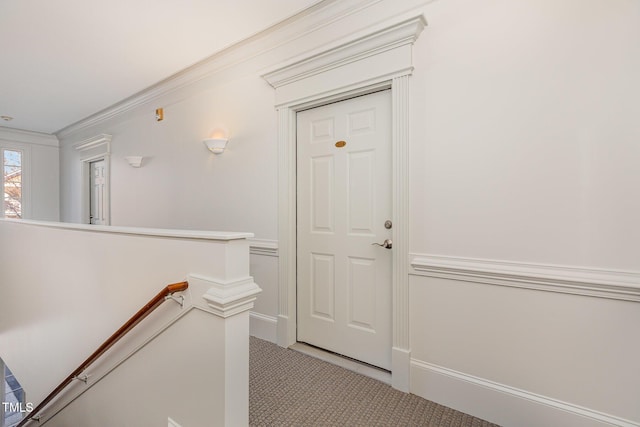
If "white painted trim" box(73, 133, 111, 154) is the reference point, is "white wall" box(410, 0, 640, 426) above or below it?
below

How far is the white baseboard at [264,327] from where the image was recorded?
251 centimetres

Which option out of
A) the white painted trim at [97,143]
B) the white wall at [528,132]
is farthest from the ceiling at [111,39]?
the white wall at [528,132]

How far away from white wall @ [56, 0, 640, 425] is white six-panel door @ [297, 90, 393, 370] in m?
0.25

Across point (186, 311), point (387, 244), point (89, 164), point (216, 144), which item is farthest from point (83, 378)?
point (89, 164)

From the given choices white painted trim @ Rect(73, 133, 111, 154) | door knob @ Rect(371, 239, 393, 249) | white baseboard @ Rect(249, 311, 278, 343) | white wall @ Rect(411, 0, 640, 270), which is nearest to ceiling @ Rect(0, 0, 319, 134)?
white painted trim @ Rect(73, 133, 111, 154)

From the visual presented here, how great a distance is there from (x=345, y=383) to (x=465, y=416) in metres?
0.70

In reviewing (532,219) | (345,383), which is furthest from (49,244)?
(532,219)

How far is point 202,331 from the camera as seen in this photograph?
1330 mm

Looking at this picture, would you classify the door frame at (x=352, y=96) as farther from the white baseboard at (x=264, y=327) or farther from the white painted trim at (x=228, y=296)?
the white painted trim at (x=228, y=296)

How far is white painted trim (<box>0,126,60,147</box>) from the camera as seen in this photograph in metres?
5.17

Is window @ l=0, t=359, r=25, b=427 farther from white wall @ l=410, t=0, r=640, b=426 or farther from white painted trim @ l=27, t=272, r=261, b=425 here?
white wall @ l=410, t=0, r=640, b=426

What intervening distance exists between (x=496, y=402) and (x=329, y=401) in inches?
35.8

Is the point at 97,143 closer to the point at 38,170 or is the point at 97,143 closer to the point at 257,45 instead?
the point at 38,170

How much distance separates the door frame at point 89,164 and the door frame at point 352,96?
338cm
